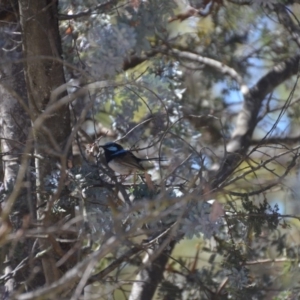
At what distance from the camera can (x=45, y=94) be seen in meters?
4.04

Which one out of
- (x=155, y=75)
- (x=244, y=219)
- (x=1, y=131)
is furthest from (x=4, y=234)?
(x=155, y=75)

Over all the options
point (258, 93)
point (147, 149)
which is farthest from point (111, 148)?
point (258, 93)

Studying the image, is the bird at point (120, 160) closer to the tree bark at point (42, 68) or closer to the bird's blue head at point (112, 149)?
the bird's blue head at point (112, 149)

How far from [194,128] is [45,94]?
1997 mm

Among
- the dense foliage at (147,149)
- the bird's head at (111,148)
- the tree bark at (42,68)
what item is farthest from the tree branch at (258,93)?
the tree bark at (42,68)

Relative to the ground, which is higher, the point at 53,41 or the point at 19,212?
the point at 53,41

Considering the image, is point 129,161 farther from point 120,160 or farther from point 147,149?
point 147,149

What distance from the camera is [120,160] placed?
5.10 metres

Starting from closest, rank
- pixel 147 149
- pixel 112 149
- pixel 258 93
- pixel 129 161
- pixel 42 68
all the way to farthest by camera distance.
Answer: pixel 42 68
pixel 147 149
pixel 129 161
pixel 112 149
pixel 258 93

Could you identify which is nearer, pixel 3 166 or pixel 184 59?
pixel 3 166

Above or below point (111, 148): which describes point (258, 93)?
above

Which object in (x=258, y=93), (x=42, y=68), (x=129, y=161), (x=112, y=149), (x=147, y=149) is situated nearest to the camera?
(x=42, y=68)

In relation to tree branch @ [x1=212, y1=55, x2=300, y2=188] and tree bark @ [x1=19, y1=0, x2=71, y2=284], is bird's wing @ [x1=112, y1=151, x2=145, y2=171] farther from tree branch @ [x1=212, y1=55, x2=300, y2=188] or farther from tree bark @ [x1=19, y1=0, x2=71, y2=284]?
tree branch @ [x1=212, y1=55, x2=300, y2=188]

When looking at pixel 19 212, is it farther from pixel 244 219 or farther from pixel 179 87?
pixel 179 87
